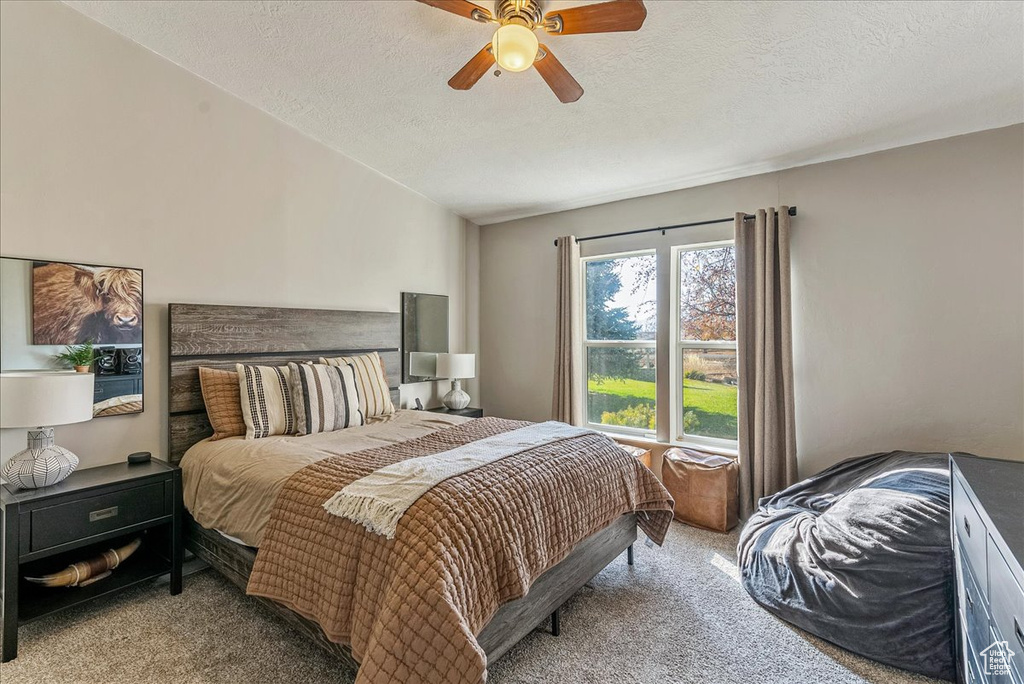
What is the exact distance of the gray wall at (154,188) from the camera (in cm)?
217

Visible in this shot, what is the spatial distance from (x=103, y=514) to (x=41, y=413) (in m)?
0.55

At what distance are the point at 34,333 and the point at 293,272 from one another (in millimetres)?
1383

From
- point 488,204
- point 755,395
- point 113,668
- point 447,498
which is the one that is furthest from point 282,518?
point 488,204

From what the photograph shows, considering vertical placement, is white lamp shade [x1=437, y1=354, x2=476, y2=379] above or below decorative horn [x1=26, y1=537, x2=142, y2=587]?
above

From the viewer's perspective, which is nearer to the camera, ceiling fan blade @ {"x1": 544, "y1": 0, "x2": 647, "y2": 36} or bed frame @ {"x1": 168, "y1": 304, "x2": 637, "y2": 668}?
ceiling fan blade @ {"x1": 544, "y1": 0, "x2": 647, "y2": 36}

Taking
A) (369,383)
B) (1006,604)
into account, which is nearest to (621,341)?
(369,383)

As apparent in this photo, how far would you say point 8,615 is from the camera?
72.2 inches

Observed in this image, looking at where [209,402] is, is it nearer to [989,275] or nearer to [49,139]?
[49,139]

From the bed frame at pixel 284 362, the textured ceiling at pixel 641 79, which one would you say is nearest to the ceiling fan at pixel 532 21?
the textured ceiling at pixel 641 79

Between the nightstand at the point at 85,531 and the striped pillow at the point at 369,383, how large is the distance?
1106 millimetres

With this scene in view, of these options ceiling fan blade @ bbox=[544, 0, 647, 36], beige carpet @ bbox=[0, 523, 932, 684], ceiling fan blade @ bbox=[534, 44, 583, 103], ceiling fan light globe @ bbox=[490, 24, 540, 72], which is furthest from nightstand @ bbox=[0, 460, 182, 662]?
ceiling fan blade @ bbox=[544, 0, 647, 36]

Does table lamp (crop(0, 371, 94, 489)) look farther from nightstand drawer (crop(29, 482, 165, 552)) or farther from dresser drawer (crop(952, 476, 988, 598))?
dresser drawer (crop(952, 476, 988, 598))

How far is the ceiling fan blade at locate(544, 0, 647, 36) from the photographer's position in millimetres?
1573

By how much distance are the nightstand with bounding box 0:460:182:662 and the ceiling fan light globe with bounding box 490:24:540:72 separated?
2.48m
